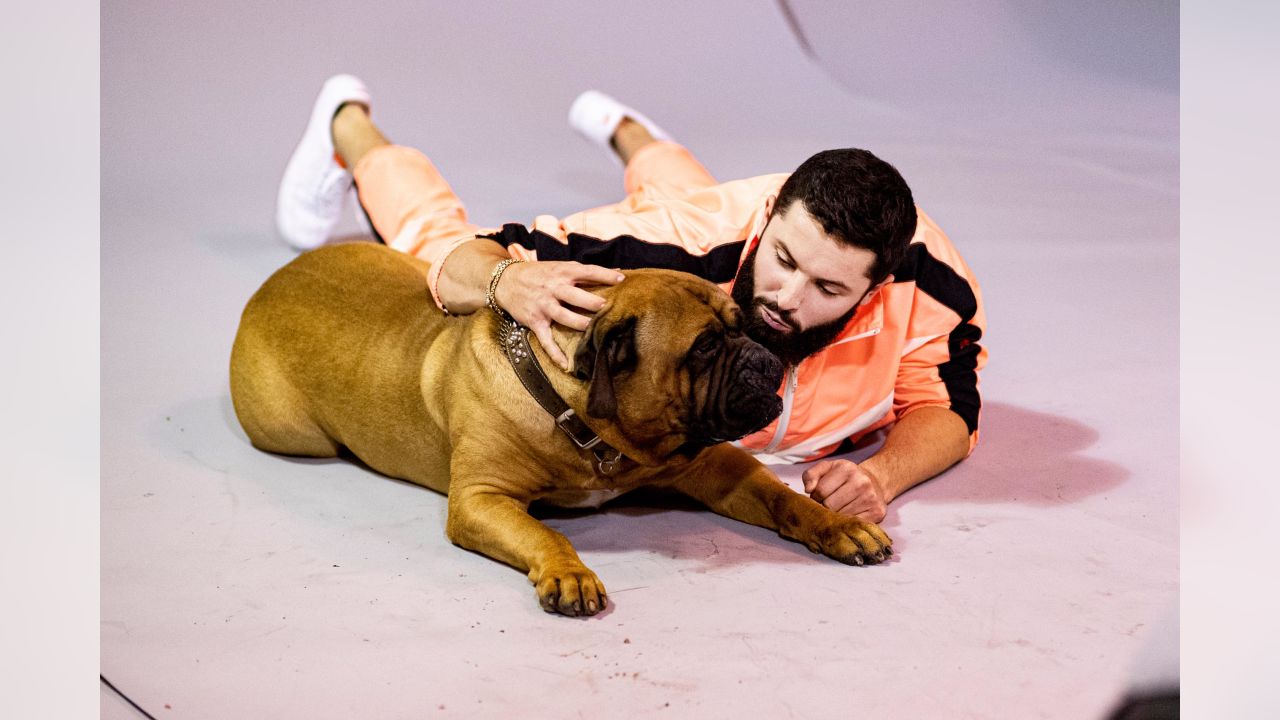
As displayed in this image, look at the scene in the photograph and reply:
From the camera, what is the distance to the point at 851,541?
3.48m

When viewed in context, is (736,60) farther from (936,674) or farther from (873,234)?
(936,674)

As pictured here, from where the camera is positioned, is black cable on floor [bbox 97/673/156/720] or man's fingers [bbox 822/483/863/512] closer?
black cable on floor [bbox 97/673/156/720]

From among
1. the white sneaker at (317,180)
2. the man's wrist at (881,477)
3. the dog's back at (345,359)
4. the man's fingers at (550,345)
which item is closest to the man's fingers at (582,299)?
the man's fingers at (550,345)

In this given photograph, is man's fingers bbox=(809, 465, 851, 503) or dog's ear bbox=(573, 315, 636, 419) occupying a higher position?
dog's ear bbox=(573, 315, 636, 419)

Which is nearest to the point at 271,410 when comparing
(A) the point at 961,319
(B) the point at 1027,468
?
(A) the point at 961,319

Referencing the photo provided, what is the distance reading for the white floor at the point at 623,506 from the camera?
2.97 metres

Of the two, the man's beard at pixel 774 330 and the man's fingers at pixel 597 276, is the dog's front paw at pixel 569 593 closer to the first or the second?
the man's fingers at pixel 597 276

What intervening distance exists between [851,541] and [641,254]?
3.57ft

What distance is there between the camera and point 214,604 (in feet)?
10.7

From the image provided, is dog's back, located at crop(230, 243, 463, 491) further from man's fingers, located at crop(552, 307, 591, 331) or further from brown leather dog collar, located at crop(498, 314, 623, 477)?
man's fingers, located at crop(552, 307, 591, 331)

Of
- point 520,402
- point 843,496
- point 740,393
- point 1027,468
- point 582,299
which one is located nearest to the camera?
point 740,393

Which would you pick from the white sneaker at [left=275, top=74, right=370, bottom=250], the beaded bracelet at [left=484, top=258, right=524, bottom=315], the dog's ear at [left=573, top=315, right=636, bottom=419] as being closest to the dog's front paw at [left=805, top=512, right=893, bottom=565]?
the dog's ear at [left=573, top=315, right=636, bottom=419]

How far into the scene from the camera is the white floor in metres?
2.97

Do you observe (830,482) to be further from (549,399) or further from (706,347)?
(549,399)
